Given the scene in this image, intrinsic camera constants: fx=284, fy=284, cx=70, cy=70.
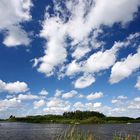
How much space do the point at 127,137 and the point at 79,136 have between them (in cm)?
281

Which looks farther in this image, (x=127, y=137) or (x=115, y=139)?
(x=115, y=139)

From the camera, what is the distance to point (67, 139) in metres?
16.4

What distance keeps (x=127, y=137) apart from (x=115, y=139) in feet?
5.63

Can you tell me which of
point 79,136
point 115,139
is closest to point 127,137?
point 115,139

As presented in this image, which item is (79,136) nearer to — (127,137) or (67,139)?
(67,139)

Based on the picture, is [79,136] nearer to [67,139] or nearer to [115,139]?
[67,139]

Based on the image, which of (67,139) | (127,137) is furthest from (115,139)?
(67,139)

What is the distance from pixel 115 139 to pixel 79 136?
87.8 inches

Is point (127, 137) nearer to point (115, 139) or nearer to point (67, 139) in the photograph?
Result: point (115, 139)

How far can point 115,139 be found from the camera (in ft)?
55.6

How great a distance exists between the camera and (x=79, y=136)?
16.5 metres

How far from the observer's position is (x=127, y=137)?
50.4 ft

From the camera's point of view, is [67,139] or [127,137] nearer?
[127,137]

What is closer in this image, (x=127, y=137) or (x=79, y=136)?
(x=127, y=137)
